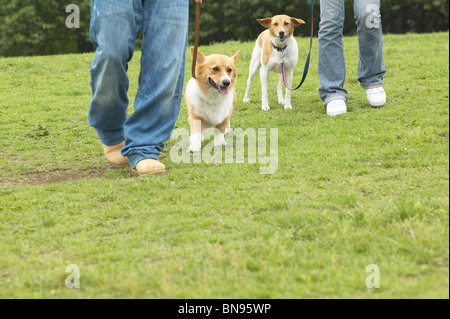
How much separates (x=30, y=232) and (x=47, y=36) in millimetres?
22461

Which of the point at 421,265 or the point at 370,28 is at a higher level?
the point at 370,28

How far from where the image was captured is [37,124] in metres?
6.05

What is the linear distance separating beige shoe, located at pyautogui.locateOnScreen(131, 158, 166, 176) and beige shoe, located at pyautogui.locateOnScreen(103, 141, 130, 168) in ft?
1.07

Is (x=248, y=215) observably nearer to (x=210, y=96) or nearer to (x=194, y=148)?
(x=194, y=148)

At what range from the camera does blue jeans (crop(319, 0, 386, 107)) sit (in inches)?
226

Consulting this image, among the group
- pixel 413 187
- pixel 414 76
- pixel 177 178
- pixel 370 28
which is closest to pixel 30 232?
pixel 177 178

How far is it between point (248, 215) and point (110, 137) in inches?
65.7

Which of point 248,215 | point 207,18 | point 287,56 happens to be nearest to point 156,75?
point 248,215

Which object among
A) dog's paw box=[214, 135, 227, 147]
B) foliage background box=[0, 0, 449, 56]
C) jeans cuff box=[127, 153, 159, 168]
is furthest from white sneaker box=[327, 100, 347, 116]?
foliage background box=[0, 0, 449, 56]

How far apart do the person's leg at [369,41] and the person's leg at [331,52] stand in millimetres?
204

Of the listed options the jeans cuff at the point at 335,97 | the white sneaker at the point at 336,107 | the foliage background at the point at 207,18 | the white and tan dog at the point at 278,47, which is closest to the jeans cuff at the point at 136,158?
the white sneaker at the point at 336,107

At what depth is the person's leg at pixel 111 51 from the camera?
3738mm
